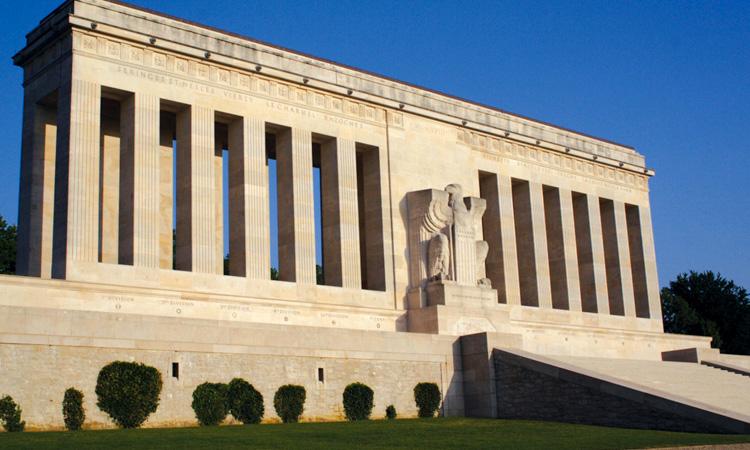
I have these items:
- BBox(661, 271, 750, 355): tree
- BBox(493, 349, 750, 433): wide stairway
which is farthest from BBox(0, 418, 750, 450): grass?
BBox(661, 271, 750, 355): tree

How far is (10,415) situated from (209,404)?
5042 mm

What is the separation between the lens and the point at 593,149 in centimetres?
4934

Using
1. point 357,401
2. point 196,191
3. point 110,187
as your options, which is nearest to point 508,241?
point 196,191

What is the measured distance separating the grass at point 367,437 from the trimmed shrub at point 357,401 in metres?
2.08

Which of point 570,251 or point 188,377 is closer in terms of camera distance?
point 188,377

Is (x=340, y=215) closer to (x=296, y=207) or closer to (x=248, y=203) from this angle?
(x=296, y=207)

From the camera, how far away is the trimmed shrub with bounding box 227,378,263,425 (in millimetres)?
24859

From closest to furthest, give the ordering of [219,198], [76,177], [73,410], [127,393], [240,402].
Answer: [73,410] → [127,393] → [240,402] → [76,177] → [219,198]

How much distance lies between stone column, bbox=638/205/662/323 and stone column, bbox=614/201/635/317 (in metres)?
1.04

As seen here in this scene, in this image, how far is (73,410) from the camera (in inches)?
873

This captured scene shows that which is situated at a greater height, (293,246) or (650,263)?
(650,263)

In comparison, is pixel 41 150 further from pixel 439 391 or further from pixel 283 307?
pixel 439 391

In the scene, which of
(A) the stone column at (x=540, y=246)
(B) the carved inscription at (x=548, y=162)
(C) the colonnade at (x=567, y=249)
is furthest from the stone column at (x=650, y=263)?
(A) the stone column at (x=540, y=246)

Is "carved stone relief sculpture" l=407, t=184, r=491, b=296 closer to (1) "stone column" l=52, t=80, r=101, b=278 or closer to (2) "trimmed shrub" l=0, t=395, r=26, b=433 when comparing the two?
(1) "stone column" l=52, t=80, r=101, b=278
